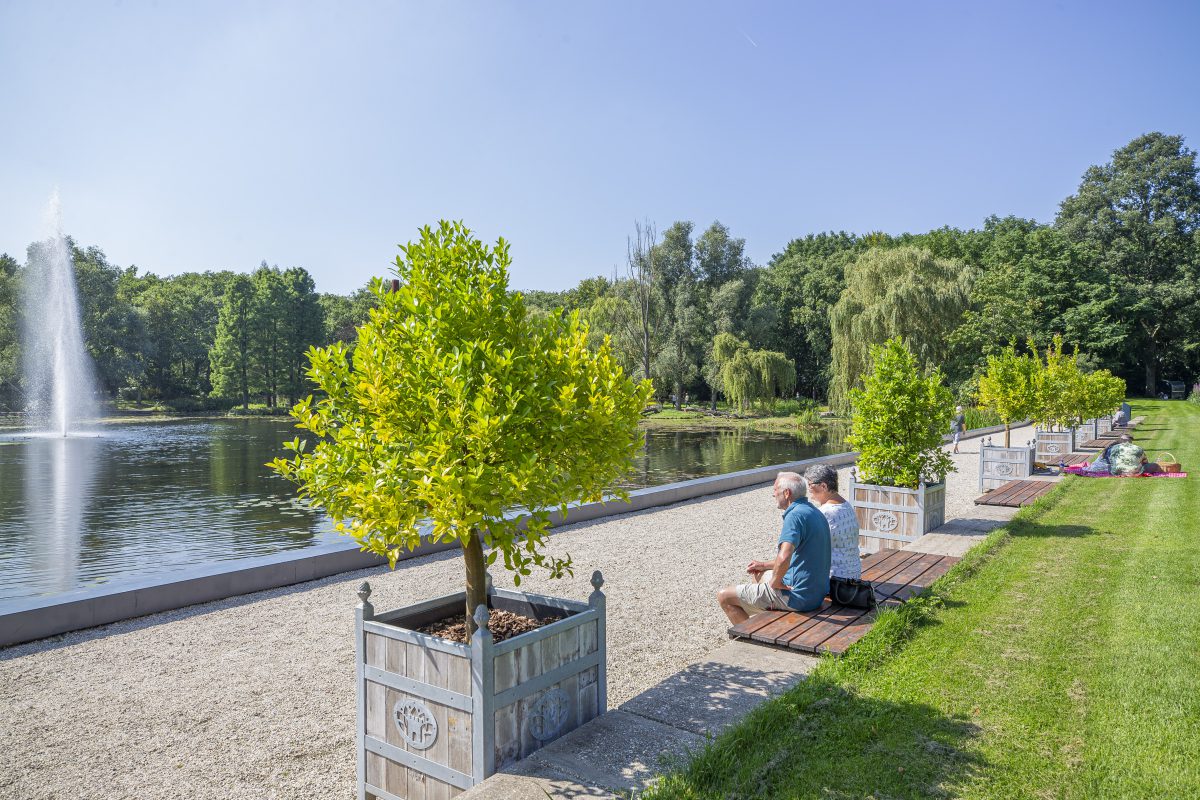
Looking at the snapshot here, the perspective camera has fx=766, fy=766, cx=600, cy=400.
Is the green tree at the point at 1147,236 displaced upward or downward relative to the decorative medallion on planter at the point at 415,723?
upward

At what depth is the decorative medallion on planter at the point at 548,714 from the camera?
142 inches

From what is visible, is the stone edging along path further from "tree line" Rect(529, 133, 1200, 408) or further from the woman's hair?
"tree line" Rect(529, 133, 1200, 408)

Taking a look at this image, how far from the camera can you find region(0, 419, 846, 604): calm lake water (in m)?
10.2

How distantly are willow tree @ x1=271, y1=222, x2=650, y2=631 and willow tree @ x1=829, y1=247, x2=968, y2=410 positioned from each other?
32893 mm

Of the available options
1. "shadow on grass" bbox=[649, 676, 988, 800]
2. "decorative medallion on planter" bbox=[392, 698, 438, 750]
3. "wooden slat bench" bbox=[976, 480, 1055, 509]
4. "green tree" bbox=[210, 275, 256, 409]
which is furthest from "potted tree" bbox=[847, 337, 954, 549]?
"green tree" bbox=[210, 275, 256, 409]

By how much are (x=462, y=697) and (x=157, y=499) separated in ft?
50.1

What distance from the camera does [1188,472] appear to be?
49.1 feet

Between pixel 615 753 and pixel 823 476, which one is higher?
pixel 823 476

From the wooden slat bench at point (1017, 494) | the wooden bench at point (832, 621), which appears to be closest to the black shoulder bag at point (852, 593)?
the wooden bench at point (832, 621)

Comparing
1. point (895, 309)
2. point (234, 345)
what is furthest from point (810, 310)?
point (234, 345)

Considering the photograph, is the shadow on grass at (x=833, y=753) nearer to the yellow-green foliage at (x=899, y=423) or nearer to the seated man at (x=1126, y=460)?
the yellow-green foliage at (x=899, y=423)

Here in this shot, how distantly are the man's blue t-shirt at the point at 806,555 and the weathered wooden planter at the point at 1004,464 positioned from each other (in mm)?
10605

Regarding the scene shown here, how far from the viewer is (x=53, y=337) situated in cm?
5041

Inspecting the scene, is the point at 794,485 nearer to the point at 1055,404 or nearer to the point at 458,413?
the point at 458,413
